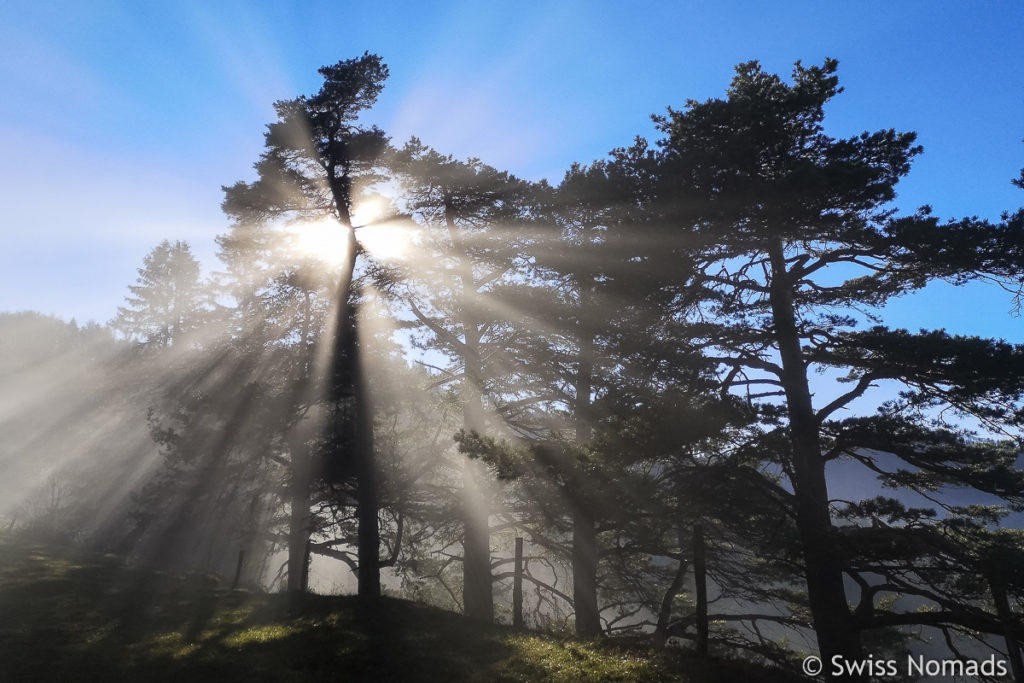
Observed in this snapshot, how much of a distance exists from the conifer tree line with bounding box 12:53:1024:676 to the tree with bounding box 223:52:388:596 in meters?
0.07

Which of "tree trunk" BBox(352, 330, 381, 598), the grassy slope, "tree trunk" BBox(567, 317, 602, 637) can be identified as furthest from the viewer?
"tree trunk" BBox(352, 330, 381, 598)

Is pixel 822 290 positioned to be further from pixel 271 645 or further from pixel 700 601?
pixel 271 645

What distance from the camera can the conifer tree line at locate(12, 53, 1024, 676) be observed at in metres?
11.2

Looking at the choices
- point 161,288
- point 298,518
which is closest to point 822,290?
point 298,518

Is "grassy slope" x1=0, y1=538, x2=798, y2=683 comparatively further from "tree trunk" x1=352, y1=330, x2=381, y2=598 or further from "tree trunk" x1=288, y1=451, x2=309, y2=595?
"tree trunk" x1=288, y1=451, x2=309, y2=595

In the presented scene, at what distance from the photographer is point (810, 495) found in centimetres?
1172

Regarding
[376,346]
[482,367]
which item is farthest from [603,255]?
[376,346]

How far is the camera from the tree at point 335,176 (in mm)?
17094

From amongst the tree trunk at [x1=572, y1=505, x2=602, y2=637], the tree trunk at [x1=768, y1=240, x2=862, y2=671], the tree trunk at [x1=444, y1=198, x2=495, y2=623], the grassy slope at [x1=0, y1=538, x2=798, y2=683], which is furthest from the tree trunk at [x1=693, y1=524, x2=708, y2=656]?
the tree trunk at [x1=444, y1=198, x2=495, y2=623]

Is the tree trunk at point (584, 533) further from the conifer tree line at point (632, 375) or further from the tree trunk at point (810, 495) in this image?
the tree trunk at point (810, 495)

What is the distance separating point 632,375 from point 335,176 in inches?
429

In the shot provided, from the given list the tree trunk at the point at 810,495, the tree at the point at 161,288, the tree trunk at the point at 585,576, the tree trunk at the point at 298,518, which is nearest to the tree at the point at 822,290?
the tree trunk at the point at 810,495

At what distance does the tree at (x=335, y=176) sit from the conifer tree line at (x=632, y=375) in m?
0.07

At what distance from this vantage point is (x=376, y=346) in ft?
71.2
